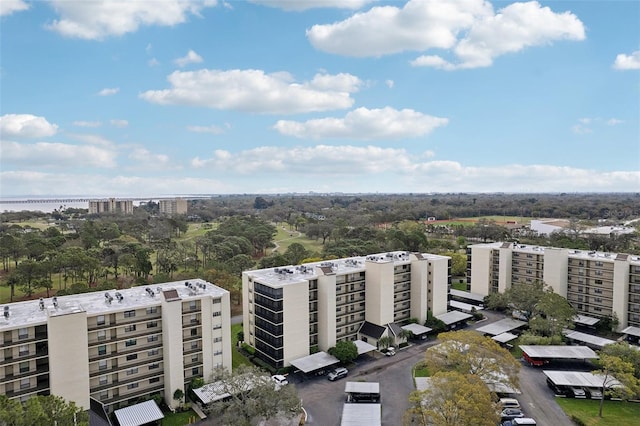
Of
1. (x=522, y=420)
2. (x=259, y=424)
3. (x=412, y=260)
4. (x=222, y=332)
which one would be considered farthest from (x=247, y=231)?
(x=522, y=420)

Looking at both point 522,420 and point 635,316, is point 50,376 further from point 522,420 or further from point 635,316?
point 635,316

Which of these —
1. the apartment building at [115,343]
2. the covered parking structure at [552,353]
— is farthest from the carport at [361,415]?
the covered parking structure at [552,353]

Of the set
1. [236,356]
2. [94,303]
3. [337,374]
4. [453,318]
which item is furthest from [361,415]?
[453,318]

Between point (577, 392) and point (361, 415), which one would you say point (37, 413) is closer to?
point (361, 415)

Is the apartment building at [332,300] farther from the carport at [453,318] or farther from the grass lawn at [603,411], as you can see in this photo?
the grass lawn at [603,411]

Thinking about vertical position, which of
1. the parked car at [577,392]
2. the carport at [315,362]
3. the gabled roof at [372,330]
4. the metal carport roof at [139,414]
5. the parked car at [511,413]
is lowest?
the parked car at [577,392]

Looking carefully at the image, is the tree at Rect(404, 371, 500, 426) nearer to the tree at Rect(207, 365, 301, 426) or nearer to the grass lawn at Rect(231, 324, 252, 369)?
the tree at Rect(207, 365, 301, 426)

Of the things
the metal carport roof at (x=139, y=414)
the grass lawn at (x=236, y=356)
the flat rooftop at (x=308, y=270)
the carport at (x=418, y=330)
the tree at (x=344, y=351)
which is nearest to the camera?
the metal carport roof at (x=139, y=414)
